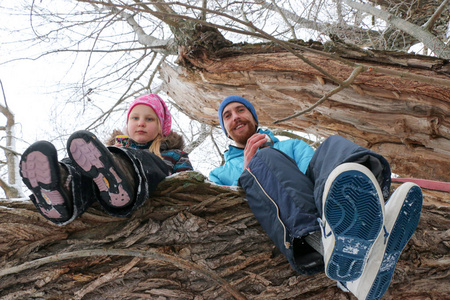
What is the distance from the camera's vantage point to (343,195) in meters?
1.29

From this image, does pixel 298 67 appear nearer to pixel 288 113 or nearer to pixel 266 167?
pixel 288 113

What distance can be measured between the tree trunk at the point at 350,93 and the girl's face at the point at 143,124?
Answer: 100cm

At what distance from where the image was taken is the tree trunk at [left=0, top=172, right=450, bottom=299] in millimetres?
1474

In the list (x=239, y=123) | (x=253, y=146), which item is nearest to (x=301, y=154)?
(x=253, y=146)

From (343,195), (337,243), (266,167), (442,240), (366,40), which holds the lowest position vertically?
(442,240)

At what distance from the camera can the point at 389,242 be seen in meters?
1.34

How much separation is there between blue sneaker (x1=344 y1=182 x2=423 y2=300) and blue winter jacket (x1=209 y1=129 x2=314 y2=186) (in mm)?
1056

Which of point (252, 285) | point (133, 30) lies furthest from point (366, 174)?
point (133, 30)

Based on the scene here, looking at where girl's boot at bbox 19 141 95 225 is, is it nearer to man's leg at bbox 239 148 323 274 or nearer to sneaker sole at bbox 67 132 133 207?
sneaker sole at bbox 67 132 133 207

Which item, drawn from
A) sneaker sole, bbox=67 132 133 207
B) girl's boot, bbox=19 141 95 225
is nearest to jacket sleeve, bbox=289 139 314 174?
sneaker sole, bbox=67 132 133 207

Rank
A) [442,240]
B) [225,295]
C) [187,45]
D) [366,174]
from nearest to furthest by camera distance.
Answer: [366,174]
[225,295]
[442,240]
[187,45]

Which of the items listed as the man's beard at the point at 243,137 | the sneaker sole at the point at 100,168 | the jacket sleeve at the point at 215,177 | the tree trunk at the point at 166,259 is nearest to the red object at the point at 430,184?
the tree trunk at the point at 166,259

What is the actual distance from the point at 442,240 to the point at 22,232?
2132 mm

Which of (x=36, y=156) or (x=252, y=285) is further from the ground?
(x=36, y=156)
